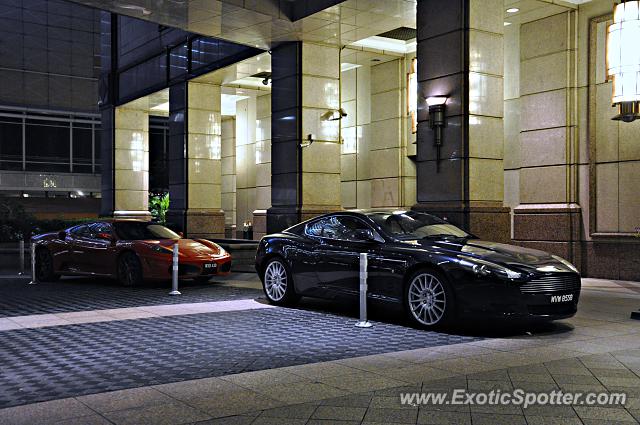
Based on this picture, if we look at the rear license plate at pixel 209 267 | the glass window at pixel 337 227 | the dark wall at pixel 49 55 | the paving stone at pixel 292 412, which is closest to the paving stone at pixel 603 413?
the paving stone at pixel 292 412

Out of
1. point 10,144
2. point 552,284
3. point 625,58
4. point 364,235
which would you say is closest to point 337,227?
point 364,235

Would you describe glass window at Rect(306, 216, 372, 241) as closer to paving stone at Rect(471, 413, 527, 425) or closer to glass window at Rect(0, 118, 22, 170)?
paving stone at Rect(471, 413, 527, 425)

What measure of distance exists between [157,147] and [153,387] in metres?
44.6

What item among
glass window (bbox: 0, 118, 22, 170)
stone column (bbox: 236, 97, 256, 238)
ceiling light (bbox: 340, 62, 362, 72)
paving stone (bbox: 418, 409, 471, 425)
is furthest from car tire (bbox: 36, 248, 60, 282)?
glass window (bbox: 0, 118, 22, 170)

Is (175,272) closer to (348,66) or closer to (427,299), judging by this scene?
(427,299)

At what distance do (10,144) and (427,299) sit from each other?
130 feet

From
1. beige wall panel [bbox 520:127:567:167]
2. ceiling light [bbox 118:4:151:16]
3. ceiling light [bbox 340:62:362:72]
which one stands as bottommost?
beige wall panel [bbox 520:127:567:167]

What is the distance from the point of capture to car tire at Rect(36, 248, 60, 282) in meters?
15.3

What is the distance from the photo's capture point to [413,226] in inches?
386

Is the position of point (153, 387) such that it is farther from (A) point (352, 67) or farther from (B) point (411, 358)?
(A) point (352, 67)

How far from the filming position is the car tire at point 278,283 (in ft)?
35.2

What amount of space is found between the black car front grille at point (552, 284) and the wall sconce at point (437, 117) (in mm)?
5474

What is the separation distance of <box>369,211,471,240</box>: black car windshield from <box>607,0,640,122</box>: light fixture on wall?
5859mm

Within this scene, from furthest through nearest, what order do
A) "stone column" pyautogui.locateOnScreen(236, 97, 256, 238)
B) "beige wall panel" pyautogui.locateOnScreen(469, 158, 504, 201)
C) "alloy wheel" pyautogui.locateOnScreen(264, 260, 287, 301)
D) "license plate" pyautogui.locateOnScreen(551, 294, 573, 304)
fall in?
"stone column" pyautogui.locateOnScreen(236, 97, 256, 238) < "beige wall panel" pyautogui.locateOnScreen(469, 158, 504, 201) < "alloy wheel" pyautogui.locateOnScreen(264, 260, 287, 301) < "license plate" pyautogui.locateOnScreen(551, 294, 573, 304)
